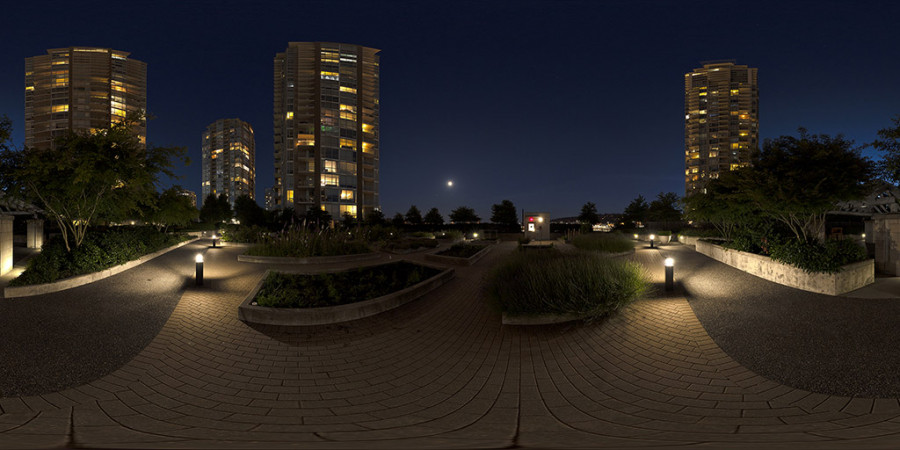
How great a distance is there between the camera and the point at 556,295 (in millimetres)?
6328

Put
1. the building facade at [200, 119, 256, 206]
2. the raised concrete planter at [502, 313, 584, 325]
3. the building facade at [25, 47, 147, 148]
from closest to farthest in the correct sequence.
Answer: the raised concrete planter at [502, 313, 584, 325] → the building facade at [25, 47, 147, 148] → the building facade at [200, 119, 256, 206]

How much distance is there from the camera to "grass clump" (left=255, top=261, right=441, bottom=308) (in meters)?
6.98

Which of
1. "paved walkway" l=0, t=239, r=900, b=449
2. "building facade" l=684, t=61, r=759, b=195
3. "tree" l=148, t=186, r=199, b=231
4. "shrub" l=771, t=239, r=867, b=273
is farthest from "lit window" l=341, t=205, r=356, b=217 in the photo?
"building facade" l=684, t=61, r=759, b=195

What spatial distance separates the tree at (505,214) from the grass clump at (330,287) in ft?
109

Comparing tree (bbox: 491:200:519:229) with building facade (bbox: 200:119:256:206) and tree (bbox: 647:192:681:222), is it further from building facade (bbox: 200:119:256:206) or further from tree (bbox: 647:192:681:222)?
building facade (bbox: 200:119:256:206)

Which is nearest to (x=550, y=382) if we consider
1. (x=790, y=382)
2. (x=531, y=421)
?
(x=531, y=421)

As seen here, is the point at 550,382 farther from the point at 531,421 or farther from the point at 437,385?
the point at 437,385

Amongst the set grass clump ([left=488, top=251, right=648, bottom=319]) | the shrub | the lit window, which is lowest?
grass clump ([left=488, top=251, right=648, bottom=319])

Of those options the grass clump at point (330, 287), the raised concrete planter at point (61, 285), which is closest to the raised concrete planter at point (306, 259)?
the raised concrete planter at point (61, 285)

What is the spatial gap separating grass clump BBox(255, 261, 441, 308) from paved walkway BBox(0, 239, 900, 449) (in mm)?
844

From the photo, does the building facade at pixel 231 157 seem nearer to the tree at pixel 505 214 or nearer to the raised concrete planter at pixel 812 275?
the tree at pixel 505 214

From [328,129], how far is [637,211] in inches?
1836

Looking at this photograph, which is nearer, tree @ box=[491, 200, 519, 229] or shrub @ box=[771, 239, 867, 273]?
shrub @ box=[771, 239, 867, 273]

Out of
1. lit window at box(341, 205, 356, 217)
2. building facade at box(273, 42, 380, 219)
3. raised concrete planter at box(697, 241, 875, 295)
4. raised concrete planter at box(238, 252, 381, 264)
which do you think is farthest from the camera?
lit window at box(341, 205, 356, 217)
